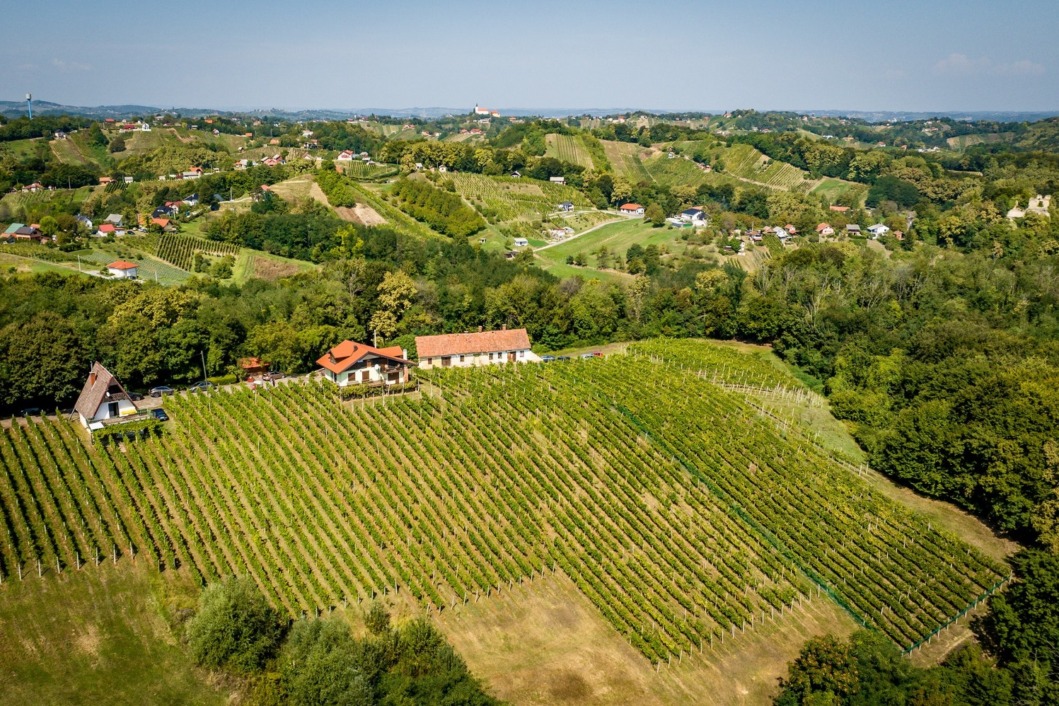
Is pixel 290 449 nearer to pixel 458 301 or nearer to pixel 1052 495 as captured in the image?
pixel 458 301

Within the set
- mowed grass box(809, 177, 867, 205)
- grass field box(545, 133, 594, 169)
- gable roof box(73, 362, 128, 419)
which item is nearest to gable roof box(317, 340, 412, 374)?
gable roof box(73, 362, 128, 419)

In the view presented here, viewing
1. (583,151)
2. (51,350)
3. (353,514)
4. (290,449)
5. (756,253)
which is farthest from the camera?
(583,151)

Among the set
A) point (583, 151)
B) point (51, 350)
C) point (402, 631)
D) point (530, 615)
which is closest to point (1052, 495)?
point (530, 615)

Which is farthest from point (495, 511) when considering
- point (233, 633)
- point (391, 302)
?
point (391, 302)

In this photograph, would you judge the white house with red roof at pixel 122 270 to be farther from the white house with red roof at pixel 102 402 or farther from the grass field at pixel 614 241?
the grass field at pixel 614 241

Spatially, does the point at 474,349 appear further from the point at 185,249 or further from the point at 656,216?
the point at 656,216

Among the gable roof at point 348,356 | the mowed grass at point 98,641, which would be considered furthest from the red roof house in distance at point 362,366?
the mowed grass at point 98,641
